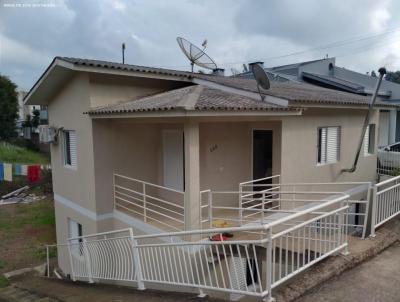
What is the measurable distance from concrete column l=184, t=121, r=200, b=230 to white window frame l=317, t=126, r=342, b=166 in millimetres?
5463

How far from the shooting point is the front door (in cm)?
1053

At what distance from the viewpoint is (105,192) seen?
980cm

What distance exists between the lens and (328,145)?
11227 mm

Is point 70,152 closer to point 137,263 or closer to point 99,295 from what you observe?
point 99,295

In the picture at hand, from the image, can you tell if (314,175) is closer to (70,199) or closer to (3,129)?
(70,199)

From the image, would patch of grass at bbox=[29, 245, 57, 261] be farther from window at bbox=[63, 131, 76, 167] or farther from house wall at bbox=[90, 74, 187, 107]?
house wall at bbox=[90, 74, 187, 107]

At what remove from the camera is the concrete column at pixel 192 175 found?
6910 mm

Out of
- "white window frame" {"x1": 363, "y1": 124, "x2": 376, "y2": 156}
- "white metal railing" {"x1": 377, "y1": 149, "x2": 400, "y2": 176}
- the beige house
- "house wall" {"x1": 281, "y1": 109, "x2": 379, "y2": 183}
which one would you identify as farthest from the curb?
"white metal railing" {"x1": 377, "y1": 149, "x2": 400, "y2": 176}

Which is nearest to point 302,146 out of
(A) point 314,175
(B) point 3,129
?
(A) point 314,175

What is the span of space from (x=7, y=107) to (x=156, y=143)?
31911 millimetres

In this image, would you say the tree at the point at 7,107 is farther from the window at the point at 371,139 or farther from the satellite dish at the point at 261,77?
the window at the point at 371,139

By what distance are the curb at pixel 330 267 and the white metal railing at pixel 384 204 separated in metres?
0.26

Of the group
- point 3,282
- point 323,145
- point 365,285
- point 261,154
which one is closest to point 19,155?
point 3,282

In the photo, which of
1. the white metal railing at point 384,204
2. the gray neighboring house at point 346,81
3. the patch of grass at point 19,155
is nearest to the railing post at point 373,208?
the white metal railing at point 384,204
